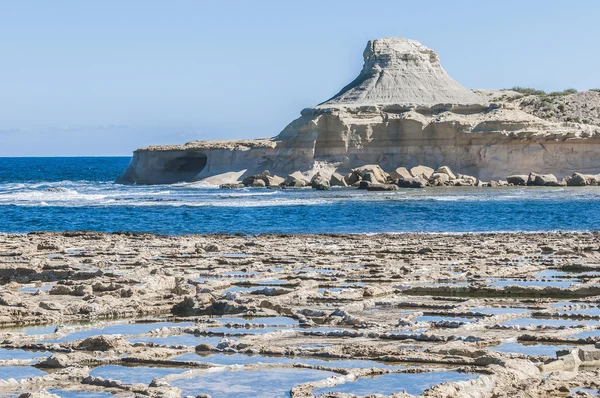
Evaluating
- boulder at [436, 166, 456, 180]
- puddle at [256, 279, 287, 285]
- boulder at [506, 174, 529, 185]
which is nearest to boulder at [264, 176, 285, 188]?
boulder at [436, 166, 456, 180]

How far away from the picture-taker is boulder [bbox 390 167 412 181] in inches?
2682

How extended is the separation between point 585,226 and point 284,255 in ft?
52.8

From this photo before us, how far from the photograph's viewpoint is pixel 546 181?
Answer: 6656cm

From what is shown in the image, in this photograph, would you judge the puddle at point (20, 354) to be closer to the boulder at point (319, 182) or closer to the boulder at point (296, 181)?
the boulder at point (319, 182)

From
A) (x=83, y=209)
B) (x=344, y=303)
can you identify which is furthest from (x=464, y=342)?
(x=83, y=209)

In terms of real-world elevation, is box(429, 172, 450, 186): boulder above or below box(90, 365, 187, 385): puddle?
above

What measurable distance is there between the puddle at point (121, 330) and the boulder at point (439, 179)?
54.8m

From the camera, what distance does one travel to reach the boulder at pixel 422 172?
6881cm

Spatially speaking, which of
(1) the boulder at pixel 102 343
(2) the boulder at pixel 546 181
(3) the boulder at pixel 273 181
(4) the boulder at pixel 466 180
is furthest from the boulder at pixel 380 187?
(1) the boulder at pixel 102 343

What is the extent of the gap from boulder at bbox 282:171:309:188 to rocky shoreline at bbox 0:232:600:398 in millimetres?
45075

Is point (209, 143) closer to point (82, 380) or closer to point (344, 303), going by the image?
point (344, 303)

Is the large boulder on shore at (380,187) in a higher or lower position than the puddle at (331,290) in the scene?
higher

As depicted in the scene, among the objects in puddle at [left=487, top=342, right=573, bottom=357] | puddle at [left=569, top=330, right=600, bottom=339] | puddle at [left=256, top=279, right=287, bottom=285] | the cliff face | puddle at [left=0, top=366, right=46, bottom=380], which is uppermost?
the cliff face

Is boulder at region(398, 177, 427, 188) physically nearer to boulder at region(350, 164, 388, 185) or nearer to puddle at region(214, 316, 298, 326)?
boulder at region(350, 164, 388, 185)
